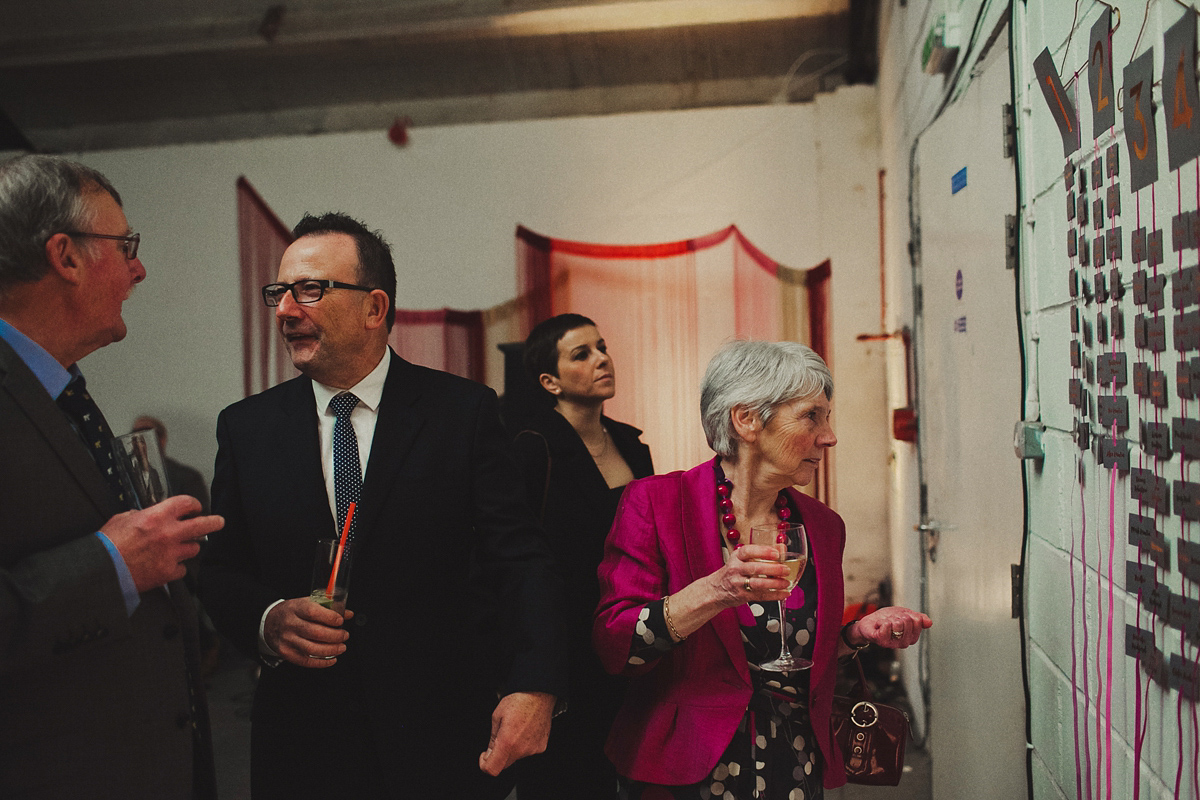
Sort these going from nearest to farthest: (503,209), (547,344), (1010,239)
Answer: (1010,239) → (547,344) → (503,209)

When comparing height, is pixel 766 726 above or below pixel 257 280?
below

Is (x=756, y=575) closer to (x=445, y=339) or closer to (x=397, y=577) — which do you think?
(x=397, y=577)

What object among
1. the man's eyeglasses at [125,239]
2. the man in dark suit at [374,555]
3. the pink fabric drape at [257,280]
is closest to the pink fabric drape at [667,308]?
the pink fabric drape at [257,280]

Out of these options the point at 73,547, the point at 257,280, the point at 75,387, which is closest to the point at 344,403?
the point at 75,387

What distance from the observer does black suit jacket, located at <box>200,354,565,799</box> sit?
157cm

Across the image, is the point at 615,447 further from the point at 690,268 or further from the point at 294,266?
the point at 690,268

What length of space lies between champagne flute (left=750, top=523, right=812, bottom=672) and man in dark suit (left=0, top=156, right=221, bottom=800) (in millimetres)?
860

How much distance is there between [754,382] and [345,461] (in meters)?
0.80

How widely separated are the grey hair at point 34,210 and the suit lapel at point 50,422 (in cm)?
11

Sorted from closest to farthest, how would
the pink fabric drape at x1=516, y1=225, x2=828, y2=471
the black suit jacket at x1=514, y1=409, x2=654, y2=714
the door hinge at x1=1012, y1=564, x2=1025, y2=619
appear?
the door hinge at x1=1012, y1=564, x2=1025, y2=619
the black suit jacket at x1=514, y1=409, x2=654, y2=714
the pink fabric drape at x1=516, y1=225, x2=828, y2=471

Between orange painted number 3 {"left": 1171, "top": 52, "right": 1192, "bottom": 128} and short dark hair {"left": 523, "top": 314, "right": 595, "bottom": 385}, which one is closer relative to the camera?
orange painted number 3 {"left": 1171, "top": 52, "right": 1192, "bottom": 128}

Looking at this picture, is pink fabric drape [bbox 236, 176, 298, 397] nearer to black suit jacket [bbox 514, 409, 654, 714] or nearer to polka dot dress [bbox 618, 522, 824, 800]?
black suit jacket [bbox 514, 409, 654, 714]

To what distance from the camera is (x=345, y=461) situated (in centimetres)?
166

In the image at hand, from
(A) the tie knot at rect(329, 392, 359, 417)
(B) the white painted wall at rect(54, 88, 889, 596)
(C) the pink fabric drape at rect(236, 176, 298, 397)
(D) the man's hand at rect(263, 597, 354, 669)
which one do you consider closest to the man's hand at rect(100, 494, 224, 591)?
(D) the man's hand at rect(263, 597, 354, 669)
